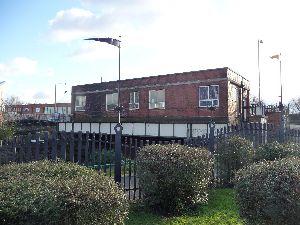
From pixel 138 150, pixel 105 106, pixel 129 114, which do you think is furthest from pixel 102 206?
pixel 105 106

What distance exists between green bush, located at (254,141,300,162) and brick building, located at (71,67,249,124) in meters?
15.5

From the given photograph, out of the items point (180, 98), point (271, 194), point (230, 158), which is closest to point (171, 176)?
point (271, 194)

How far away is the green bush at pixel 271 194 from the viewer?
189 inches

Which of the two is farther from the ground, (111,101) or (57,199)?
(111,101)

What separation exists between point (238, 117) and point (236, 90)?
214 centimetres

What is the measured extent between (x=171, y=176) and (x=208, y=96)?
67.0ft

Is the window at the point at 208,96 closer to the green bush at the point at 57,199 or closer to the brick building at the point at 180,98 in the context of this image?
the brick building at the point at 180,98

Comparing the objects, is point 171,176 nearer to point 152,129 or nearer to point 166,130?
point 166,130

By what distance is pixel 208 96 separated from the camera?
27.6 m

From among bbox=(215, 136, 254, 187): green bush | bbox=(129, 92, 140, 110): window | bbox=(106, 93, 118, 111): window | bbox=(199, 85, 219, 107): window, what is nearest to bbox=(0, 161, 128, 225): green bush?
bbox=(215, 136, 254, 187): green bush

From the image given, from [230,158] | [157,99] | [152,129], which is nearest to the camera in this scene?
A: [230,158]

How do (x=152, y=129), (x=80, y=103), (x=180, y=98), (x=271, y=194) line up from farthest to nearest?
(x=80, y=103)
(x=180, y=98)
(x=152, y=129)
(x=271, y=194)

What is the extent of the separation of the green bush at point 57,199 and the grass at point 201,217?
2.18 m

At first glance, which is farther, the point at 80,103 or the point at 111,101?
the point at 80,103
